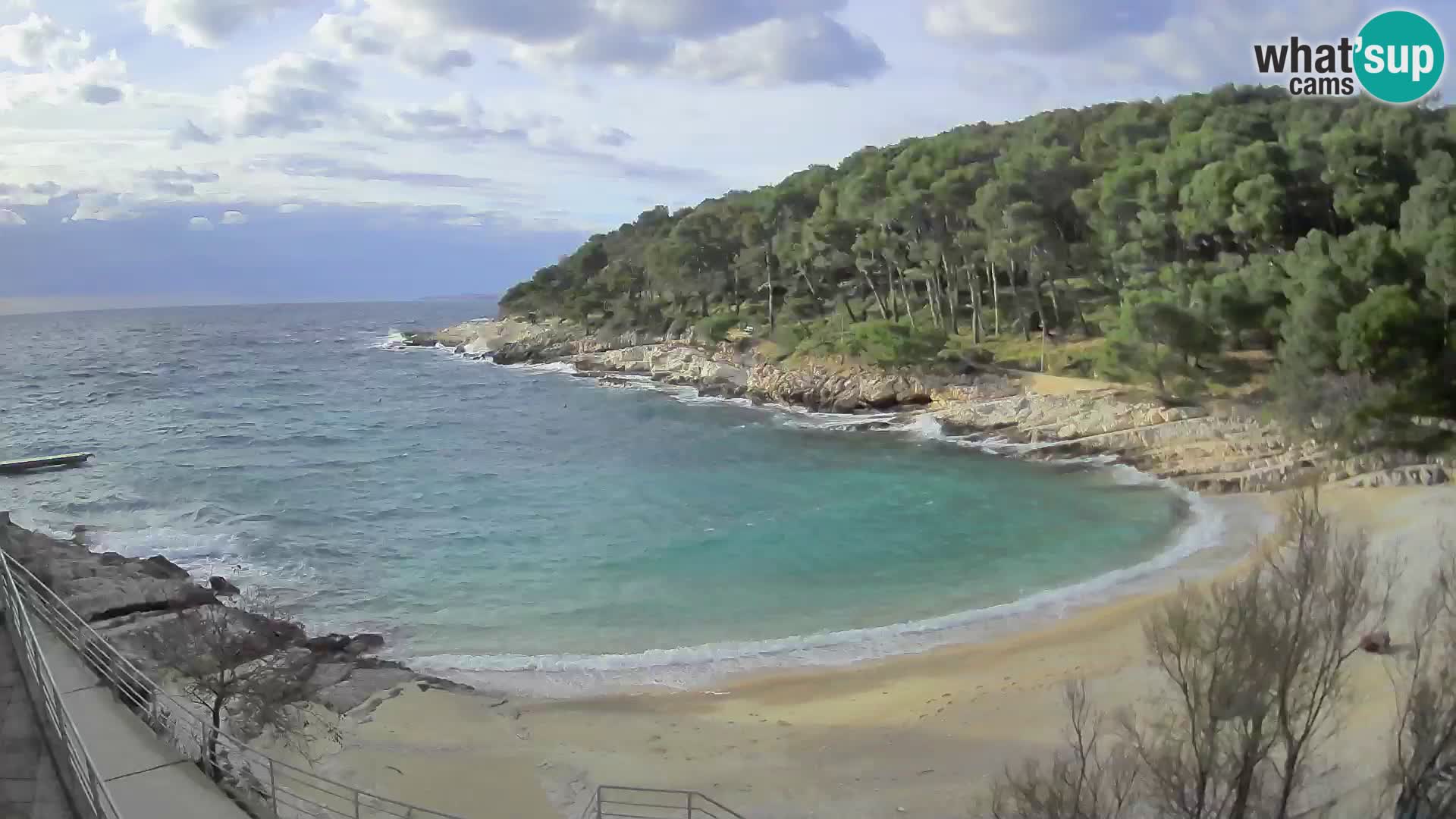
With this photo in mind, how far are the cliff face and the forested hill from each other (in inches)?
53.1

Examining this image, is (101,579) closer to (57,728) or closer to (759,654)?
(759,654)

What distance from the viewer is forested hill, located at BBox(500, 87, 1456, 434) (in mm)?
26078

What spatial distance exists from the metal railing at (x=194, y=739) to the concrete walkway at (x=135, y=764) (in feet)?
0.48

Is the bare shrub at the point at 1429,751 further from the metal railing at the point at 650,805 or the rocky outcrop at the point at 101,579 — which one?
the rocky outcrop at the point at 101,579

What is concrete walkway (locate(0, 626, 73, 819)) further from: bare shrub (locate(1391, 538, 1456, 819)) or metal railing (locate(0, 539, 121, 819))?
bare shrub (locate(1391, 538, 1456, 819))

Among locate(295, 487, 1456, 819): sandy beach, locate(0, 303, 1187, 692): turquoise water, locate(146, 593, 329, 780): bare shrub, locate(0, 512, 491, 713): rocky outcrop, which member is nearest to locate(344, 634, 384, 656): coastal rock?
locate(0, 512, 491, 713): rocky outcrop

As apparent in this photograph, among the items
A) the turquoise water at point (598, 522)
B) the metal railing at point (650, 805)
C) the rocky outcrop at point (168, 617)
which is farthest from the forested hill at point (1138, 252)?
the rocky outcrop at point (168, 617)

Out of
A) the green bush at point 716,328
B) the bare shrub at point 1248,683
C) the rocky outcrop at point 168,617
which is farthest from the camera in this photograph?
the green bush at point 716,328

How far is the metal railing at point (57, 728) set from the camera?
203 inches

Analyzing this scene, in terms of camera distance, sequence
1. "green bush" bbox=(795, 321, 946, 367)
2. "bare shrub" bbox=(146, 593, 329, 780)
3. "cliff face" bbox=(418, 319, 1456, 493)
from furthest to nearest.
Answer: "green bush" bbox=(795, 321, 946, 367), "cliff face" bbox=(418, 319, 1456, 493), "bare shrub" bbox=(146, 593, 329, 780)

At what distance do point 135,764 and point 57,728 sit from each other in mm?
1560

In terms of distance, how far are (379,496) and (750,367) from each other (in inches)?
952

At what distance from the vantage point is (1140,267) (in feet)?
124

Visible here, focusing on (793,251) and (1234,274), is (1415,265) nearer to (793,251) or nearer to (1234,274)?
(1234,274)
